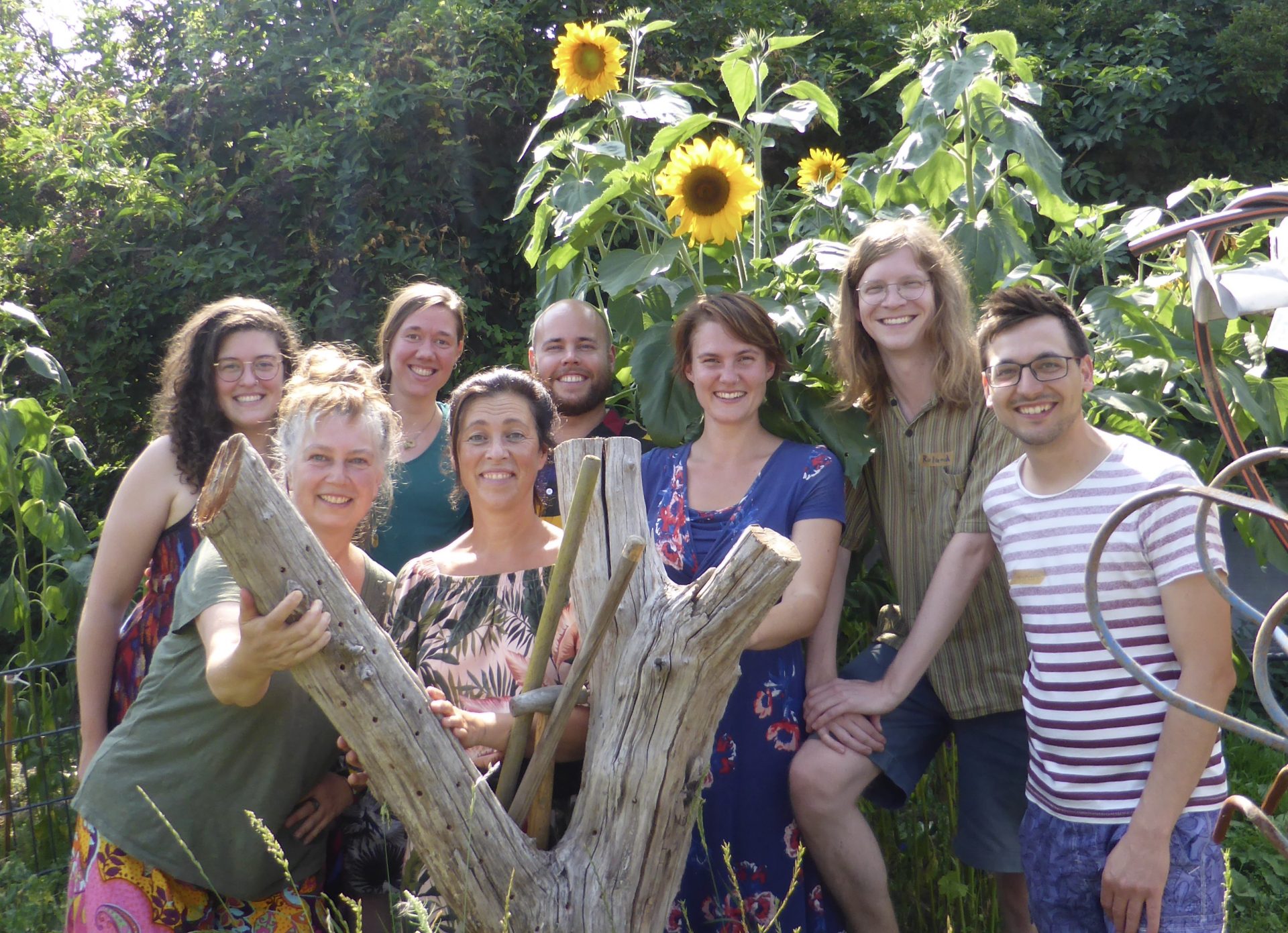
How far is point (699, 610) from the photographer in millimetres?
1570

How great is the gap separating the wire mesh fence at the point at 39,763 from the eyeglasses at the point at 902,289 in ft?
8.60

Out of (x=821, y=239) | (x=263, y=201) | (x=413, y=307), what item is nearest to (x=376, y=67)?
(x=263, y=201)

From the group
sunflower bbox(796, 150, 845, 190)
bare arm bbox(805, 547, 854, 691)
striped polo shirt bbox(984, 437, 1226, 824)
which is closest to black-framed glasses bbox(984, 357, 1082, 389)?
striped polo shirt bbox(984, 437, 1226, 824)

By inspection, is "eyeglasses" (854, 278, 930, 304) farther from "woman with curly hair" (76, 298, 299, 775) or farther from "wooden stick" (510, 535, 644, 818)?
"woman with curly hair" (76, 298, 299, 775)

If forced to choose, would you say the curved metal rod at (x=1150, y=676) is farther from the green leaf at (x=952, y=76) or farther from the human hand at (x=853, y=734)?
the green leaf at (x=952, y=76)

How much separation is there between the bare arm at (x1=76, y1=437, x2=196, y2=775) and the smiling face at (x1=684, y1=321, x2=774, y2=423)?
43.6 inches

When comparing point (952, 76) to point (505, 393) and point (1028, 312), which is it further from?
point (505, 393)

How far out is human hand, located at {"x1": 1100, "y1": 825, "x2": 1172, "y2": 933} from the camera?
5.97 feet

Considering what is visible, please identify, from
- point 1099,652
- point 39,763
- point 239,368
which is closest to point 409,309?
point 239,368

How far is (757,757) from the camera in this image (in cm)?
228

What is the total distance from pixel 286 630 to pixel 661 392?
1.37 m

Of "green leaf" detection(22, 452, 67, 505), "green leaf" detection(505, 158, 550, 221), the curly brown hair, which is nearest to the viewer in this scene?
the curly brown hair

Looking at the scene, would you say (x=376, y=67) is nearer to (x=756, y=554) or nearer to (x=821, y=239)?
(x=821, y=239)

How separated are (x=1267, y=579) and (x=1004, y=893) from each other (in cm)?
364
